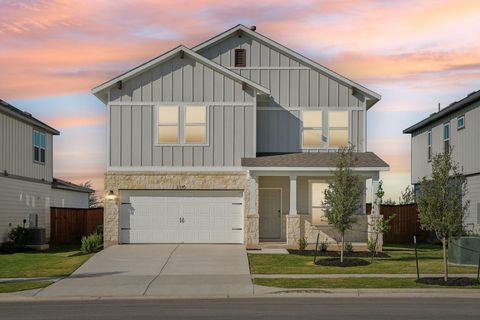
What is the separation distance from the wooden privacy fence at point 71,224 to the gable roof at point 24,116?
4.71 metres

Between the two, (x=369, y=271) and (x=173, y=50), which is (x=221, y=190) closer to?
(x=173, y=50)

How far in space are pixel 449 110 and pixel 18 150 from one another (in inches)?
881

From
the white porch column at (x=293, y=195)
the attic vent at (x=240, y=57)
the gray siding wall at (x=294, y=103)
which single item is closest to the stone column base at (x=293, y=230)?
the white porch column at (x=293, y=195)

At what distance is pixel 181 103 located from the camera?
1332 inches

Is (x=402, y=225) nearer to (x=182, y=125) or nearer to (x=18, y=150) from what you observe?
(x=182, y=125)

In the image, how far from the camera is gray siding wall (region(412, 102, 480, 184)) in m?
35.9

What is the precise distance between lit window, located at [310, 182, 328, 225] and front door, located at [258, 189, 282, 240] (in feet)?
5.13

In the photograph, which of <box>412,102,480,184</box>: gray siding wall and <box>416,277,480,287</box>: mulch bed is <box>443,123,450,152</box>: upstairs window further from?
<box>416,277,480,287</box>: mulch bed

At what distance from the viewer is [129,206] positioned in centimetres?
3422

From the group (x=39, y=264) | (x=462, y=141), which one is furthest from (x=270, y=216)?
(x=39, y=264)

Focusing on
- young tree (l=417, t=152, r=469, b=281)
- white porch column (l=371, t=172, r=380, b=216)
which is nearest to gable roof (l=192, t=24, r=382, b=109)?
white porch column (l=371, t=172, r=380, b=216)

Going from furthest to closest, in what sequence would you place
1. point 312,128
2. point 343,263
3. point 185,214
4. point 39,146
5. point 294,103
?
point 39,146
point 294,103
point 312,128
point 185,214
point 343,263

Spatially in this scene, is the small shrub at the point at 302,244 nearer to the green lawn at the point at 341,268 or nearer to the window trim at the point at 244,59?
the green lawn at the point at 341,268

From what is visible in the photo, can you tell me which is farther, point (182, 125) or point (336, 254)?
point (182, 125)
